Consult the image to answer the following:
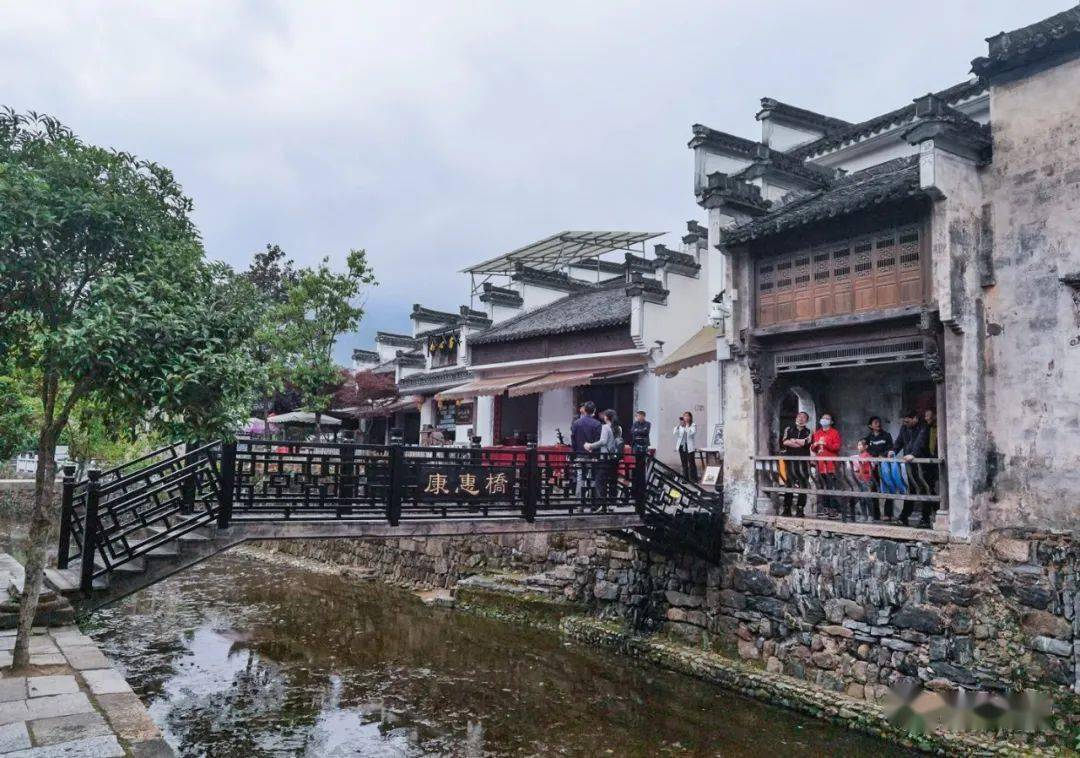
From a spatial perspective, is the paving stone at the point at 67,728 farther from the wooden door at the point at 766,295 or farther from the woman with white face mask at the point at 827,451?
the wooden door at the point at 766,295

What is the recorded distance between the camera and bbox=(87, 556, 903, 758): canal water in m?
9.45

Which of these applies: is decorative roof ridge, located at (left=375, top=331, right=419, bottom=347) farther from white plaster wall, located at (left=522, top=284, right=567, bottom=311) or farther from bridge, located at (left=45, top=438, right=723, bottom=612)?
bridge, located at (left=45, top=438, right=723, bottom=612)

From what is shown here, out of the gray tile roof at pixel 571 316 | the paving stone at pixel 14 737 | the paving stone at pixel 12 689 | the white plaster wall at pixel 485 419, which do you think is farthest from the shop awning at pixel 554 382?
the paving stone at pixel 14 737

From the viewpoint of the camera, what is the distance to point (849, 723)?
1011 cm

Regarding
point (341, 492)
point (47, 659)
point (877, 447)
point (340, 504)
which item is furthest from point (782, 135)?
point (47, 659)

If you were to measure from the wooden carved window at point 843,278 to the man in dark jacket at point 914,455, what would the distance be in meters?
1.82

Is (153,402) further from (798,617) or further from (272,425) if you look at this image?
(272,425)

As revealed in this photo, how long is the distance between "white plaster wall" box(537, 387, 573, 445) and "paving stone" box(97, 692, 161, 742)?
1548 centimetres

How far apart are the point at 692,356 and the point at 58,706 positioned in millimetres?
11520

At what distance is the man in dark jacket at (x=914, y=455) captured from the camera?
10.8 m

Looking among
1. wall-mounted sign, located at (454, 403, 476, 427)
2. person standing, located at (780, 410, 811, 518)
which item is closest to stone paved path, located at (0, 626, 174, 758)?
person standing, located at (780, 410, 811, 518)

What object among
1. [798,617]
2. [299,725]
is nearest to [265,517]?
[299,725]

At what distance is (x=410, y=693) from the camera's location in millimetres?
11320

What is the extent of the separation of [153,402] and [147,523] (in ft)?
9.07
